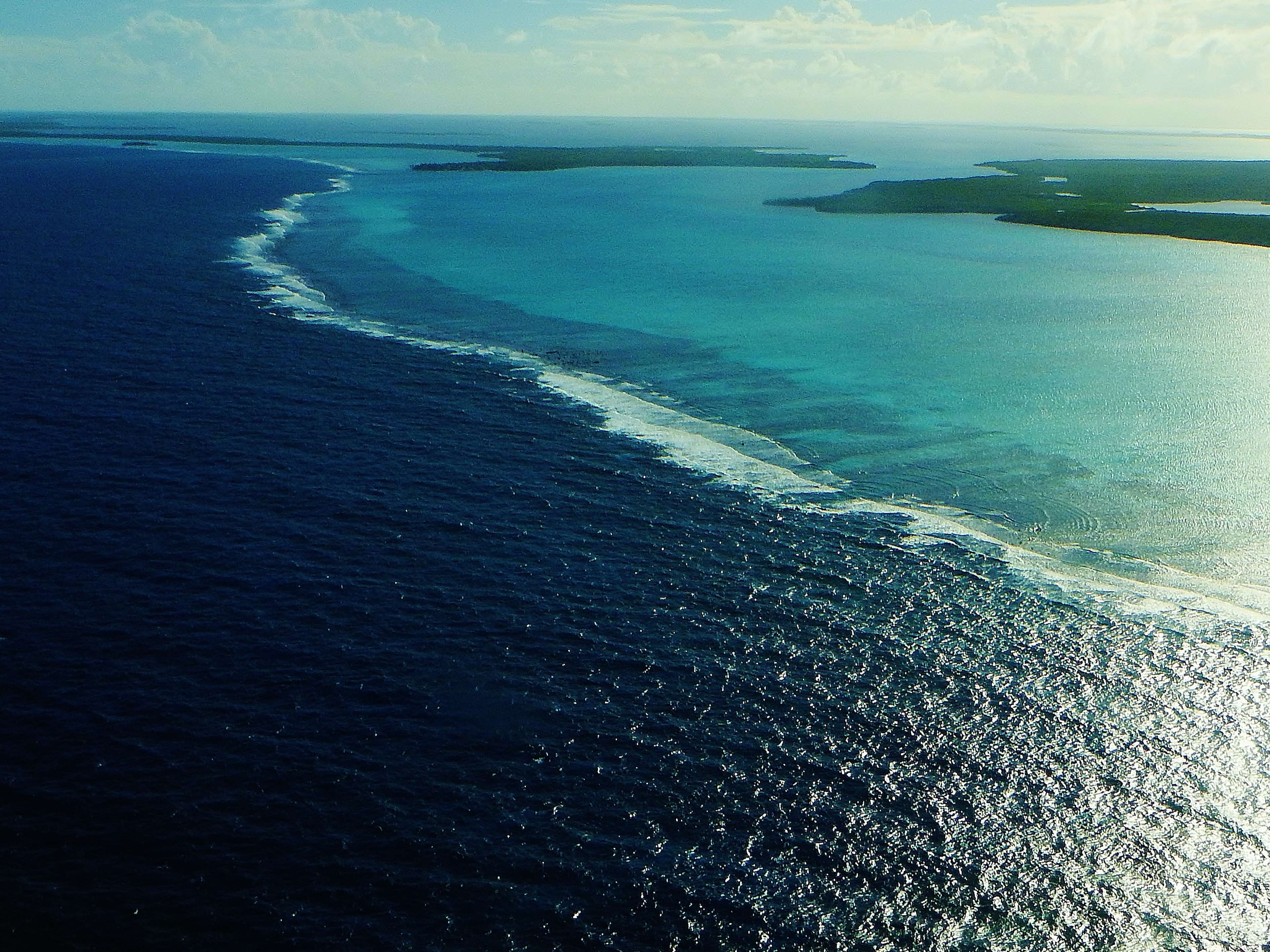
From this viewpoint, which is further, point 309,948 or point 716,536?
point 716,536

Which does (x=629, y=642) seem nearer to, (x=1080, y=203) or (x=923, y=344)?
(x=923, y=344)

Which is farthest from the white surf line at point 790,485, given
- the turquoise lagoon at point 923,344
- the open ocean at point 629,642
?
the turquoise lagoon at point 923,344

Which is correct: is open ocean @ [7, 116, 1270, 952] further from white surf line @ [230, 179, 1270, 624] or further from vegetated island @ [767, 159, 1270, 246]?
vegetated island @ [767, 159, 1270, 246]

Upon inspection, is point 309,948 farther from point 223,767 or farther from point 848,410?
point 848,410

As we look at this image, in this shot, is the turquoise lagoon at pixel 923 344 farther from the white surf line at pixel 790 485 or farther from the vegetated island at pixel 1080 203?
the vegetated island at pixel 1080 203

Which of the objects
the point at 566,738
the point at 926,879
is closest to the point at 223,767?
the point at 566,738

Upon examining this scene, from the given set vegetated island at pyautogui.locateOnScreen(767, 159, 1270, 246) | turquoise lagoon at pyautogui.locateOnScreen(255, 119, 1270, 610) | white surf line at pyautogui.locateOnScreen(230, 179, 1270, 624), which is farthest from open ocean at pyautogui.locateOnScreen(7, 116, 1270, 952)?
vegetated island at pyautogui.locateOnScreen(767, 159, 1270, 246)
